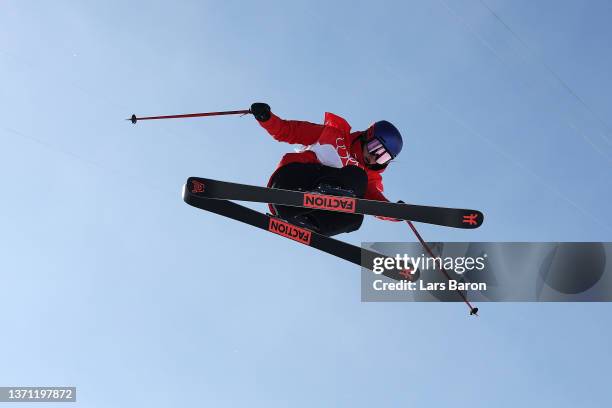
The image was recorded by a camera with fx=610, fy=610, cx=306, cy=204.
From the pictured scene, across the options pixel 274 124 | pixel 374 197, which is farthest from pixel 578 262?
pixel 274 124

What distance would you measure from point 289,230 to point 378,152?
151cm

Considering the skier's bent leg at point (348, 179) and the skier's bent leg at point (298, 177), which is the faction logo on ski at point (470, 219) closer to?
the skier's bent leg at point (348, 179)

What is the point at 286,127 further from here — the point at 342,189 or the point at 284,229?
the point at 284,229

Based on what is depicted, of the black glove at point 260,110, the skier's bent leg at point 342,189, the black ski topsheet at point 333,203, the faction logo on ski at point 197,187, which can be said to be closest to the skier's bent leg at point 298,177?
the skier's bent leg at point 342,189

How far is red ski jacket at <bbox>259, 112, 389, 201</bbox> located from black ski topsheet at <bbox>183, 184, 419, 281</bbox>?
0.77 m

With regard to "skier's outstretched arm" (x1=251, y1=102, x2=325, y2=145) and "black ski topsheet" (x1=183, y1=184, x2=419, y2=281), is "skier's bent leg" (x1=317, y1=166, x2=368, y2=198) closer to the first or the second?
"skier's outstretched arm" (x1=251, y1=102, x2=325, y2=145)

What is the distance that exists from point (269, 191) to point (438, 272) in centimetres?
367

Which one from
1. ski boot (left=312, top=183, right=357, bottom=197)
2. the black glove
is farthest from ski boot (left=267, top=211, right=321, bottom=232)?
the black glove

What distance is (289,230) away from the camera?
7.61 metres

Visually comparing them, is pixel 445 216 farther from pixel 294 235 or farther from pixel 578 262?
pixel 578 262

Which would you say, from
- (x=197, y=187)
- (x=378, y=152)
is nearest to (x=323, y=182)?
(x=378, y=152)

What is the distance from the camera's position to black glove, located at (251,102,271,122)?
7.01 meters

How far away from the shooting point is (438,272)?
9430 mm

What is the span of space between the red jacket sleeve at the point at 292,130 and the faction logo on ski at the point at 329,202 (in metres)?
0.81
